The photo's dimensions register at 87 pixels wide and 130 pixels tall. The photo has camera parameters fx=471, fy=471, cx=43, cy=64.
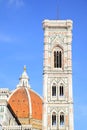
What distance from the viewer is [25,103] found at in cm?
8531

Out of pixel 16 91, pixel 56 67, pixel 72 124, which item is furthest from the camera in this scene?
pixel 16 91

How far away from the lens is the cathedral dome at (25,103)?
272ft

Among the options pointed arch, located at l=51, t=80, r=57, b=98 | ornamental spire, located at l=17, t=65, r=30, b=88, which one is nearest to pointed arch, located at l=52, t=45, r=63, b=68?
pointed arch, located at l=51, t=80, r=57, b=98

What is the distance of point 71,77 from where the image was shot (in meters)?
56.0

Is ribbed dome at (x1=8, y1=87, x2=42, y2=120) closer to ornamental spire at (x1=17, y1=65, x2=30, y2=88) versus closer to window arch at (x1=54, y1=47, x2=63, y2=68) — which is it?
ornamental spire at (x1=17, y1=65, x2=30, y2=88)

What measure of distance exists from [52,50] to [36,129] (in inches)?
945

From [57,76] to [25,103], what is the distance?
2995 cm

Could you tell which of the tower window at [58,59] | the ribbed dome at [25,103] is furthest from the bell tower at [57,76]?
the ribbed dome at [25,103]

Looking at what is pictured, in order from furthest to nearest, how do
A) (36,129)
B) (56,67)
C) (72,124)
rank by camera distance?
(36,129) < (56,67) < (72,124)

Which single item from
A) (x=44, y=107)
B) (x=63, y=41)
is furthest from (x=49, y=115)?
(x=63, y=41)

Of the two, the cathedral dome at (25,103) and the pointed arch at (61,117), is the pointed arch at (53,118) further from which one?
the cathedral dome at (25,103)

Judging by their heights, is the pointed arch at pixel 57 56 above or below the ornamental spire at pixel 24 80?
below

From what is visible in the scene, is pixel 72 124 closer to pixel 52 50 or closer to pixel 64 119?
pixel 64 119

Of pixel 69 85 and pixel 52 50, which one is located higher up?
pixel 52 50
